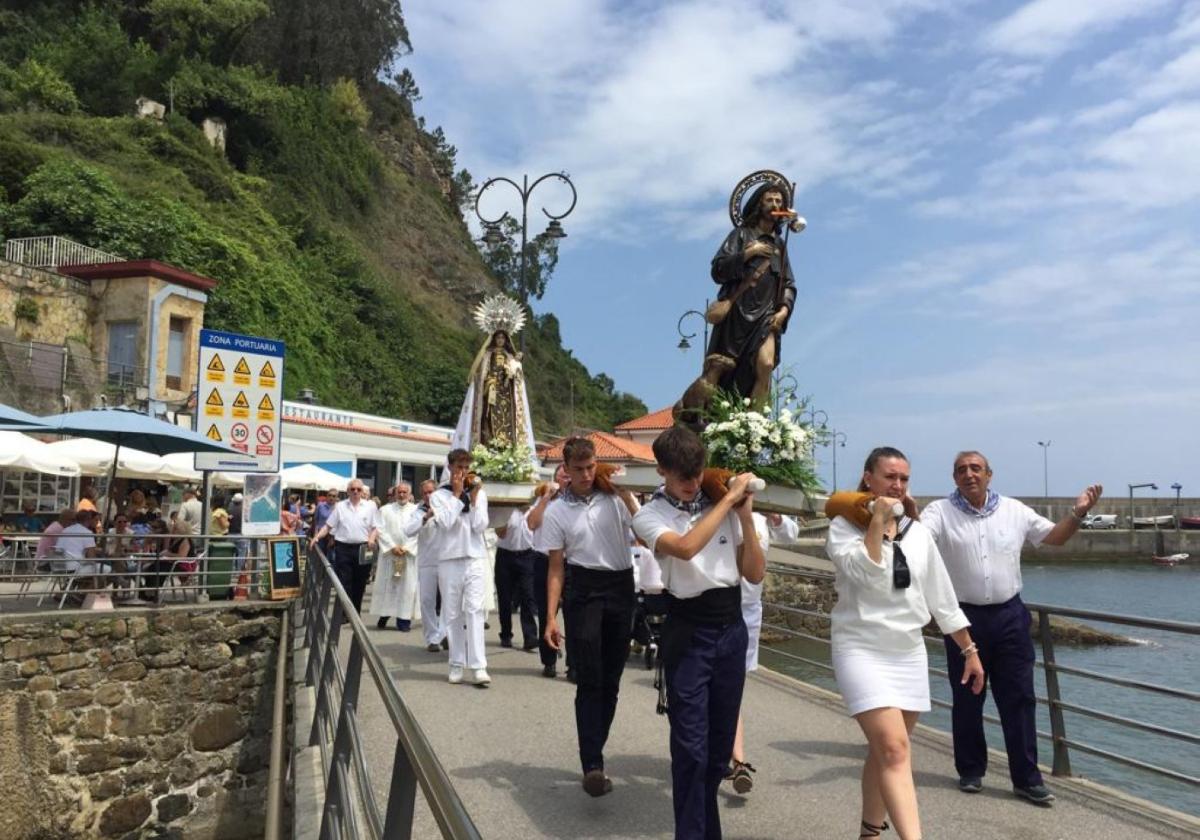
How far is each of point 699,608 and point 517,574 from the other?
Answer: 268 inches

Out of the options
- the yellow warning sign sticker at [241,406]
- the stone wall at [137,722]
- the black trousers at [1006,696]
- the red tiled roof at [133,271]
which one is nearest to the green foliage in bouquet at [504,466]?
the yellow warning sign sticker at [241,406]

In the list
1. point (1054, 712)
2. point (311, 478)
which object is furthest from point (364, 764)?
point (311, 478)

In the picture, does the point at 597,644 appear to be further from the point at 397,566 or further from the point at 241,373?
the point at 241,373

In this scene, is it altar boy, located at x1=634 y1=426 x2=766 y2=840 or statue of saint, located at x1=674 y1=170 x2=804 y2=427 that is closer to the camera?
altar boy, located at x1=634 y1=426 x2=766 y2=840

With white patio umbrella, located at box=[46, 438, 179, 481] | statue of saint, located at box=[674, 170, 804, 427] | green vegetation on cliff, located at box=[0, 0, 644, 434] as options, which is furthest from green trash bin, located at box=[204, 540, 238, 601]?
green vegetation on cliff, located at box=[0, 0, 644, 434]

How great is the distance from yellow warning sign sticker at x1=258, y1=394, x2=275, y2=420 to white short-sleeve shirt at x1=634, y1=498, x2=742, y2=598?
9.71m

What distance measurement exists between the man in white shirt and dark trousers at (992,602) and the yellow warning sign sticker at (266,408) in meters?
9.77

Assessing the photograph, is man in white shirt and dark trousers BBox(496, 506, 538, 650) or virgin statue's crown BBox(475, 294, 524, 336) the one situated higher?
virgin statue's crown BBox(475, 294, 524, 336)

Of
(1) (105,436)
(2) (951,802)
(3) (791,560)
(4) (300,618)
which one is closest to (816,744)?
(2) (951,802)

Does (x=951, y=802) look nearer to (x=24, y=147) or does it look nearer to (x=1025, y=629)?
(x=1025, y=629)

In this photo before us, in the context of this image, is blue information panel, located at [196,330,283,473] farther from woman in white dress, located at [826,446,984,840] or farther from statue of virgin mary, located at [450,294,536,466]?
woman in white dress, located at [826,446,984,840]

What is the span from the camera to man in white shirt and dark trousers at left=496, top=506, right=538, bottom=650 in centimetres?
1069

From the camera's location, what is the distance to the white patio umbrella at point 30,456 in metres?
14.5

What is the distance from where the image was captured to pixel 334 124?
6025 centimetres
